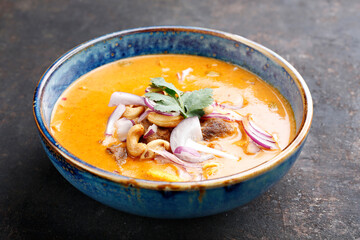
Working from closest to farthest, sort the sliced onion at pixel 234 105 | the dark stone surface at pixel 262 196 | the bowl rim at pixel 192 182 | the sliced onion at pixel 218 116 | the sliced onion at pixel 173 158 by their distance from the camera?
the bowl rim at pixel 192 182
the sliced onion at pixel 173 158
the dark stone surface at pixel 262 196
the sliced onion at pixel 218 116
the sliced onion at pixel 234 105

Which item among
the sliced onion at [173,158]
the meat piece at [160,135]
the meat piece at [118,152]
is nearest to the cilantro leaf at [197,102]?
the meat piece at [160,135]

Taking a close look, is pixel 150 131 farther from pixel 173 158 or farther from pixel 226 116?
pixel 226 116

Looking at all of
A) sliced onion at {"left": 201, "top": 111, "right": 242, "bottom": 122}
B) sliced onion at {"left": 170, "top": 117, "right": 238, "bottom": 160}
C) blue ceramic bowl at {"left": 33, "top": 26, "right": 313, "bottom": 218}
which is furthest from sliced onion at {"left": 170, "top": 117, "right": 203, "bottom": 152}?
blue ceramic bowl at {"left": 33, "top": 26, "right": 313, "bottom": 218}

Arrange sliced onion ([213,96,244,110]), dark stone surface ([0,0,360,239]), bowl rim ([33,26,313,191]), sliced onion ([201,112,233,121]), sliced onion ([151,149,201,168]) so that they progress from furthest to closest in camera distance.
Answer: sliced onion ([213,96,244,110]) → sliced onion ([201,112,233,121]) → dark stone surface ([0,0,360,239]) → sliced onion ([151,149,201,168]) → bowl rim ([33,26,313,191])

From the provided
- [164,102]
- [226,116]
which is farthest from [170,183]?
[226,116]

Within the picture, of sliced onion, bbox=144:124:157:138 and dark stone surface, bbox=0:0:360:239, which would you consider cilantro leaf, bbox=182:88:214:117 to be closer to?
sliced onion, bbox=144:124:157:138

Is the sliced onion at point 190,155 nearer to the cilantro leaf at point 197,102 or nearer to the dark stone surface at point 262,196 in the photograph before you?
the cilantro leaf at point 197,102

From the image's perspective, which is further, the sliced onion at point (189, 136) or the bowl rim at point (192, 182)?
the sliced onion at point (189, 136)
